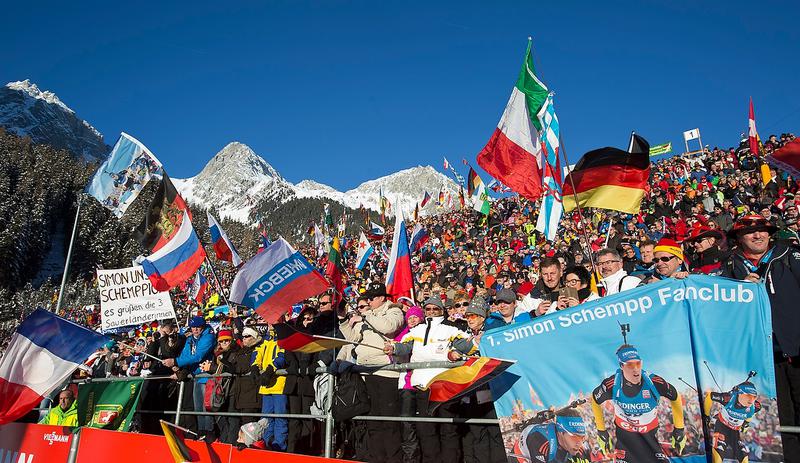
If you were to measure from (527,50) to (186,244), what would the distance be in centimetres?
700

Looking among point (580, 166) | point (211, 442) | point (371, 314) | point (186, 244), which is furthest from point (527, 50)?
point (186, 244)

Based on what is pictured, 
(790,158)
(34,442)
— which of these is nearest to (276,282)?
(34,442)

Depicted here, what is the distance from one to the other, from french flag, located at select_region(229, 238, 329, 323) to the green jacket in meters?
2.90

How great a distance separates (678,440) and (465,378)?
158 cm

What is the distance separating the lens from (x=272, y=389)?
7.30 meters

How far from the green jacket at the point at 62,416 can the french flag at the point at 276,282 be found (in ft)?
9.53

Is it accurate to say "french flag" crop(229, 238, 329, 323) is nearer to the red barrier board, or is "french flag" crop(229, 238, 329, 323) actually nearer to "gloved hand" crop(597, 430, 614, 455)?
the red barrier board

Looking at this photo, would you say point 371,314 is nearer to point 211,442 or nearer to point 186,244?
point 211,442

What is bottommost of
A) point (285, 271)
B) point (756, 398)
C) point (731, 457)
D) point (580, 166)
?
point (731, 457)

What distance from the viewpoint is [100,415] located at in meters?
7.51

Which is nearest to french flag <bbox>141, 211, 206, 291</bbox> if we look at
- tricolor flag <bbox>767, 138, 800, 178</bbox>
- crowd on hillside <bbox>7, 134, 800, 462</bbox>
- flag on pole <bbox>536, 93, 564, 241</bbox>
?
crowd on hillside <bbox>7, 134, 800, 462</bbox>

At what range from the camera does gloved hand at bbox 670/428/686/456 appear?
11.9 feet

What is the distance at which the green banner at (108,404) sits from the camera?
24.2 feet

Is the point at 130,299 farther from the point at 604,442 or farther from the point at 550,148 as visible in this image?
the point at 604,442
